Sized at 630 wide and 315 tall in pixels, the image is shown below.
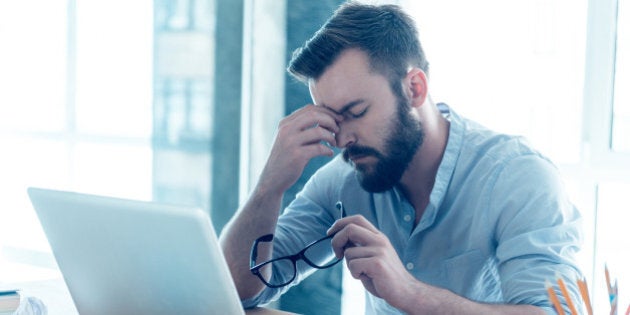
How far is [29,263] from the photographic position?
12.3 feet

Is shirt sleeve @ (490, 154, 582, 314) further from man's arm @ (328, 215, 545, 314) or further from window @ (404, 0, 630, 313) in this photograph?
window @ (404, 0, 630, 313)

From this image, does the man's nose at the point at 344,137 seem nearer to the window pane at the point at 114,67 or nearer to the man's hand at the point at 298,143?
A: the man's hand at the point at 298,143

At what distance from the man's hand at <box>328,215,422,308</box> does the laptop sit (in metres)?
0.34

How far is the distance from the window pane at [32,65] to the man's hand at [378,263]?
268cm

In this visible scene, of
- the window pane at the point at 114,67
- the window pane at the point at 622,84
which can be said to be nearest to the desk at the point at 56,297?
the window pane at the point at 114,67

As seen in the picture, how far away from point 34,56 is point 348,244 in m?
2.84

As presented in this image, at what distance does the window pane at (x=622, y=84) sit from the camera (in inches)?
84.5

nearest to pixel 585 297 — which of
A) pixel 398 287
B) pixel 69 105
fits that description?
pixel 398 287

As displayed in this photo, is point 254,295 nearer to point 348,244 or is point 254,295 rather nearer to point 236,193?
point 348,244

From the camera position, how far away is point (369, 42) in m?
1.54

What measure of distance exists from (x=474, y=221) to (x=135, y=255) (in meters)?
0.70

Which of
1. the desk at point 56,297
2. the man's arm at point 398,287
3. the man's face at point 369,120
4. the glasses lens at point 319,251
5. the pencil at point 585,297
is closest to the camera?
the pencil at point 585,297

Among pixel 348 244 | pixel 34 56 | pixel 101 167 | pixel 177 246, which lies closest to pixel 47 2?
pixel 34 56

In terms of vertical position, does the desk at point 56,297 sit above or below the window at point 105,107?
below
